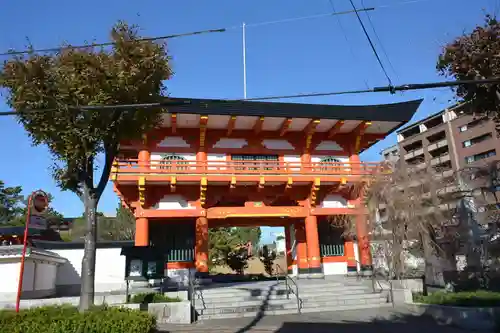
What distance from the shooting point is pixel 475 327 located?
1188 centimetres

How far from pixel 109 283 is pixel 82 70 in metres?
13.3

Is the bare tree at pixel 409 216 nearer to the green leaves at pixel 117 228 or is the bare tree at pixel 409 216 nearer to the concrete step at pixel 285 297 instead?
the concrete step at pixel 285 297

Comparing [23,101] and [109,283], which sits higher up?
[23,101]

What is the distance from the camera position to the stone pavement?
11.7 metres

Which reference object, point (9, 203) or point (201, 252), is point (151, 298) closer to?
point (201, 252)

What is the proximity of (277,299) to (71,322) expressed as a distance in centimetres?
912

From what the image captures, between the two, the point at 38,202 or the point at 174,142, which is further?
the point at 174,142

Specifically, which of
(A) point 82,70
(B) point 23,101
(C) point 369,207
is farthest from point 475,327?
(B) point 23,101

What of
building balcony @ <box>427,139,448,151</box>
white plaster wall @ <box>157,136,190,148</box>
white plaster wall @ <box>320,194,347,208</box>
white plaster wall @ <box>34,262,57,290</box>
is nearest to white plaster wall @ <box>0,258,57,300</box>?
white plaster wall @ <box>34,262,57,290</box>

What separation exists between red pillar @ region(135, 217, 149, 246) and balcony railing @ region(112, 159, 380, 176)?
2668mm

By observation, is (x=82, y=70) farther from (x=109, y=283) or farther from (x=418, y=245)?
(x=418, y=245)

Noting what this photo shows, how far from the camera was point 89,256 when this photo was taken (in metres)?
10.3

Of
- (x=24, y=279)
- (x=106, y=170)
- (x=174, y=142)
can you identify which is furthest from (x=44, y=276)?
(x=106, y=170)

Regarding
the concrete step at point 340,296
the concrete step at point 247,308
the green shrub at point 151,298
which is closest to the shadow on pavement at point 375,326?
the concrete step at point 247,308
